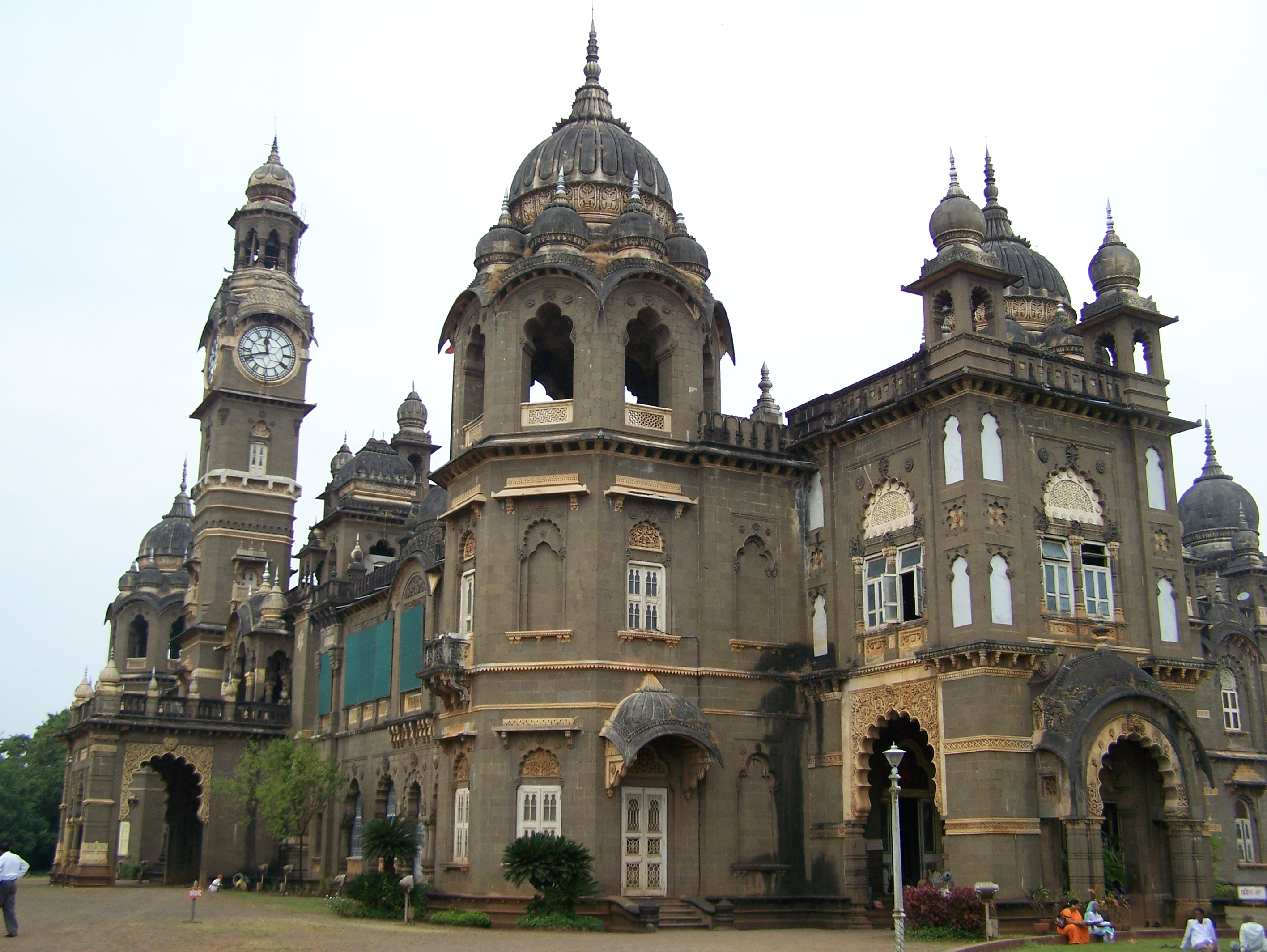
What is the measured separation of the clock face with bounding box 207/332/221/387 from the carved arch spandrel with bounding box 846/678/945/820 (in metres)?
36.0

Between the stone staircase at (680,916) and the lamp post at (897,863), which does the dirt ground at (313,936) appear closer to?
the stone staircase at (680,916)

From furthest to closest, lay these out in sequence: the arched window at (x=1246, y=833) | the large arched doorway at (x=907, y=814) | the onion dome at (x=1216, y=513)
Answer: the onion dome at (x=1216, y=513), the arched window at (x=1246, y=833), the large arched doorway at (x=907, y=814)

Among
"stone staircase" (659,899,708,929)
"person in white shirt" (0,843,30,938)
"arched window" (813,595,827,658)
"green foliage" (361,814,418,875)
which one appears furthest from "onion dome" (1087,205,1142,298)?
"person in white shirt" (0,843,30,938)

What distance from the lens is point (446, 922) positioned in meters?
24.1

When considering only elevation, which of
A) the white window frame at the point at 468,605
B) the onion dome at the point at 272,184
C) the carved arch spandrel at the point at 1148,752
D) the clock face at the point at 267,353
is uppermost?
the onion dome at the point at 272,184

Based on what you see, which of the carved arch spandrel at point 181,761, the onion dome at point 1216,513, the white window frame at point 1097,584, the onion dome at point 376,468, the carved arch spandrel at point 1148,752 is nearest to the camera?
the carved arch spandrel at point 1148,752

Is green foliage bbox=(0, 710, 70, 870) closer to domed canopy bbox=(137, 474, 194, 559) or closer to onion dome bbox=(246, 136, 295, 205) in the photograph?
domed canopy bbox=(137, 474, 194, 559)

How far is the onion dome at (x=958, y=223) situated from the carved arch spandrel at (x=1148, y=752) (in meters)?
9.70

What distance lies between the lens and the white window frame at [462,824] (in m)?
25.2

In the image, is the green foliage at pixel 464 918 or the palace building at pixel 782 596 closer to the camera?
the palace building at pixel 782 596

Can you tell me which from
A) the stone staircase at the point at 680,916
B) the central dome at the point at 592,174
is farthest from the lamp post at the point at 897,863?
the central dome at the point at 592,174

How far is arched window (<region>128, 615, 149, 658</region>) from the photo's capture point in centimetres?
5991

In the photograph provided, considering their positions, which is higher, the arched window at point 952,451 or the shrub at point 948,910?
the arched window at point 952,451

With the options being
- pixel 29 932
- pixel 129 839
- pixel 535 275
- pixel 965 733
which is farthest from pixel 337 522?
pixel 965 733
